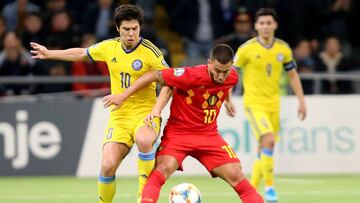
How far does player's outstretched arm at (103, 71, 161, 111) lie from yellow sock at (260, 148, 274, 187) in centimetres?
319

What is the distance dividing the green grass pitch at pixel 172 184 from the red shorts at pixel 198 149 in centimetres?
260

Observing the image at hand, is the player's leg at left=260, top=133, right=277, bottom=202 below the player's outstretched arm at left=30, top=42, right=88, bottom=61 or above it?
below

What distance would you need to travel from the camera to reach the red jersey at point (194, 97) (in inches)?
401

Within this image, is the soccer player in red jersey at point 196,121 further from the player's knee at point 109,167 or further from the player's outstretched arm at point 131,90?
the player's knee at point 109,167

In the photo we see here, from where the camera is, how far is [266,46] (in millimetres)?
13680

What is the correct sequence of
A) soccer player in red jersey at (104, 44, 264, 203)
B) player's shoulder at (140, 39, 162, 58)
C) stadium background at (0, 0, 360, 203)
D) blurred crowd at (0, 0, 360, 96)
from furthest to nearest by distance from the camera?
blurred crowd at (0, 0, 360, 96)
stadium background at (0, 0, 360, 203)
player's shoulder at (140, 39, 162, 58)
soccer player in red jersey at (104, 44, 264, 203)

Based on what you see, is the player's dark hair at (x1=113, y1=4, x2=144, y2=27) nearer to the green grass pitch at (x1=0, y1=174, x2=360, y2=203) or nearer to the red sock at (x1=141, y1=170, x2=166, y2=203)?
the red sock at (x1=141, y1=170, x2=166, y2=203)

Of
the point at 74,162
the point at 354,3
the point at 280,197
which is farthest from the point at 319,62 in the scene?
the point at 280,197

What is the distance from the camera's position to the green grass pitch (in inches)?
518

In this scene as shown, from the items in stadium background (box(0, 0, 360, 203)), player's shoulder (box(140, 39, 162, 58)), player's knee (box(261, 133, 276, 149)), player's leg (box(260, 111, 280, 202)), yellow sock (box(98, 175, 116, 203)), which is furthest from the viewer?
stadium background (box(0, 0, 360, 203))

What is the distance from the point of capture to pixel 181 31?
787 inches

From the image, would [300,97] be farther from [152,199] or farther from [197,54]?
[197,54]

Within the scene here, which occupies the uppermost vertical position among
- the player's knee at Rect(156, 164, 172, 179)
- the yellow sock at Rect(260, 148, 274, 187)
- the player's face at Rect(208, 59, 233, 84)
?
the player's face at Rect(208, 59, 233, 84)

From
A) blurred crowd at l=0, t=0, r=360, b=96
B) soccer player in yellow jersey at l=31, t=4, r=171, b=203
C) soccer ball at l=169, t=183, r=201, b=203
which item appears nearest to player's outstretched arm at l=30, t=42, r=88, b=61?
soccer player in yellow jersey at l=31, t=4, r=171, b=203
